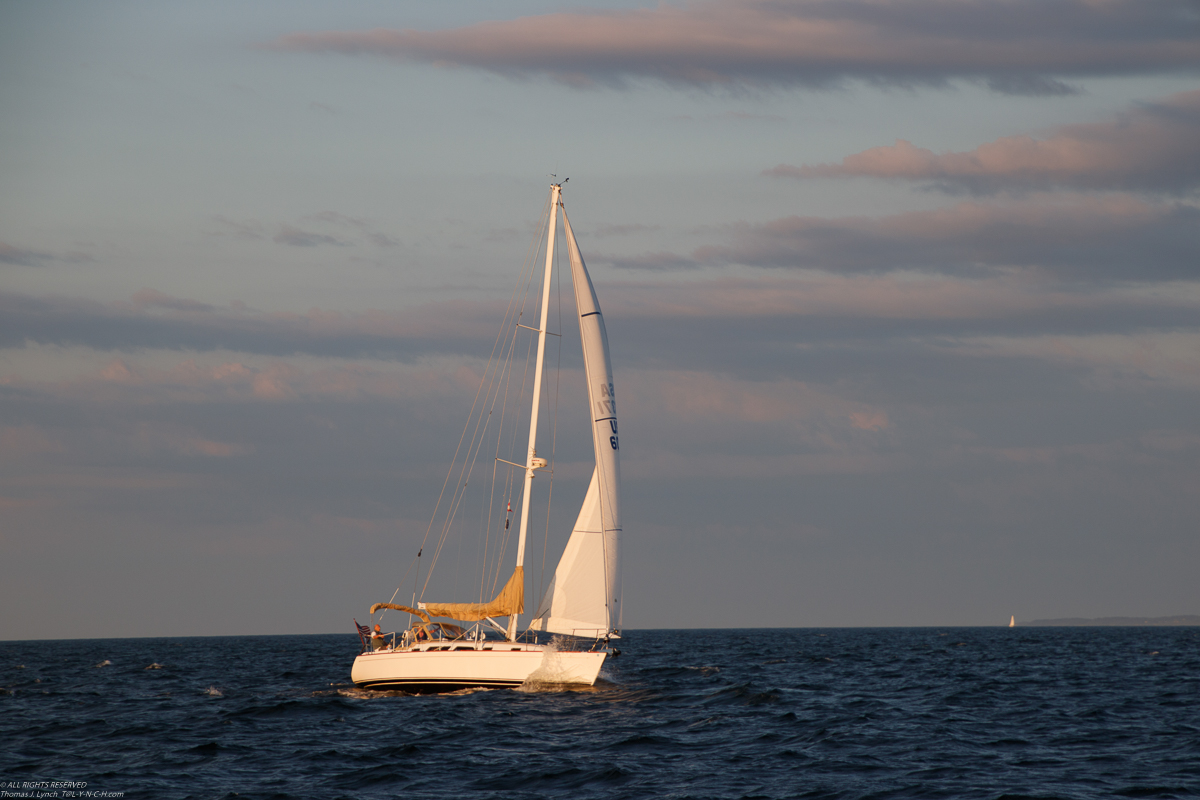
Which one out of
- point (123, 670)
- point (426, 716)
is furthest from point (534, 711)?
point (123, 670)

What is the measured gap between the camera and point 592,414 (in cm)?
3688

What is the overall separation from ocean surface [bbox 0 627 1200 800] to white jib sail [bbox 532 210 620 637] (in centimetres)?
251

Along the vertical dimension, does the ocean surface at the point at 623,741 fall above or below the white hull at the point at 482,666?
below

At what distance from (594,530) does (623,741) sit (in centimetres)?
963

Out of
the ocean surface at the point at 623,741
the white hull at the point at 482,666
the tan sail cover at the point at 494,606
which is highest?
the tan sail cover at the point at 494,606

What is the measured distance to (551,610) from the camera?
36.2m

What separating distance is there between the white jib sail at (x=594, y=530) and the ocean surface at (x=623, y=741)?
2.51m

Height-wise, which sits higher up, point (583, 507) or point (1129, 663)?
point (583, 507)

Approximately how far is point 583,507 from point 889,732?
11862 mm

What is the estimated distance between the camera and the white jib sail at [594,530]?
36.0m

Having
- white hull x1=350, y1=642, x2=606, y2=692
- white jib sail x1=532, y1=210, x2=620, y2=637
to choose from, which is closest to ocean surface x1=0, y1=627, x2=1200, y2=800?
white hull x1=350, y1=642, x2=606, y2=692

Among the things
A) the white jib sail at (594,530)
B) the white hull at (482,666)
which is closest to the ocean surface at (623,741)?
the white hull at (482,666)

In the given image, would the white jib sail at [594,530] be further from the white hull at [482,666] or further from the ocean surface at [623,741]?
the ocean surface at [623,741]

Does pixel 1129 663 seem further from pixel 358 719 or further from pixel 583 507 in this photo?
pixel 358 719
